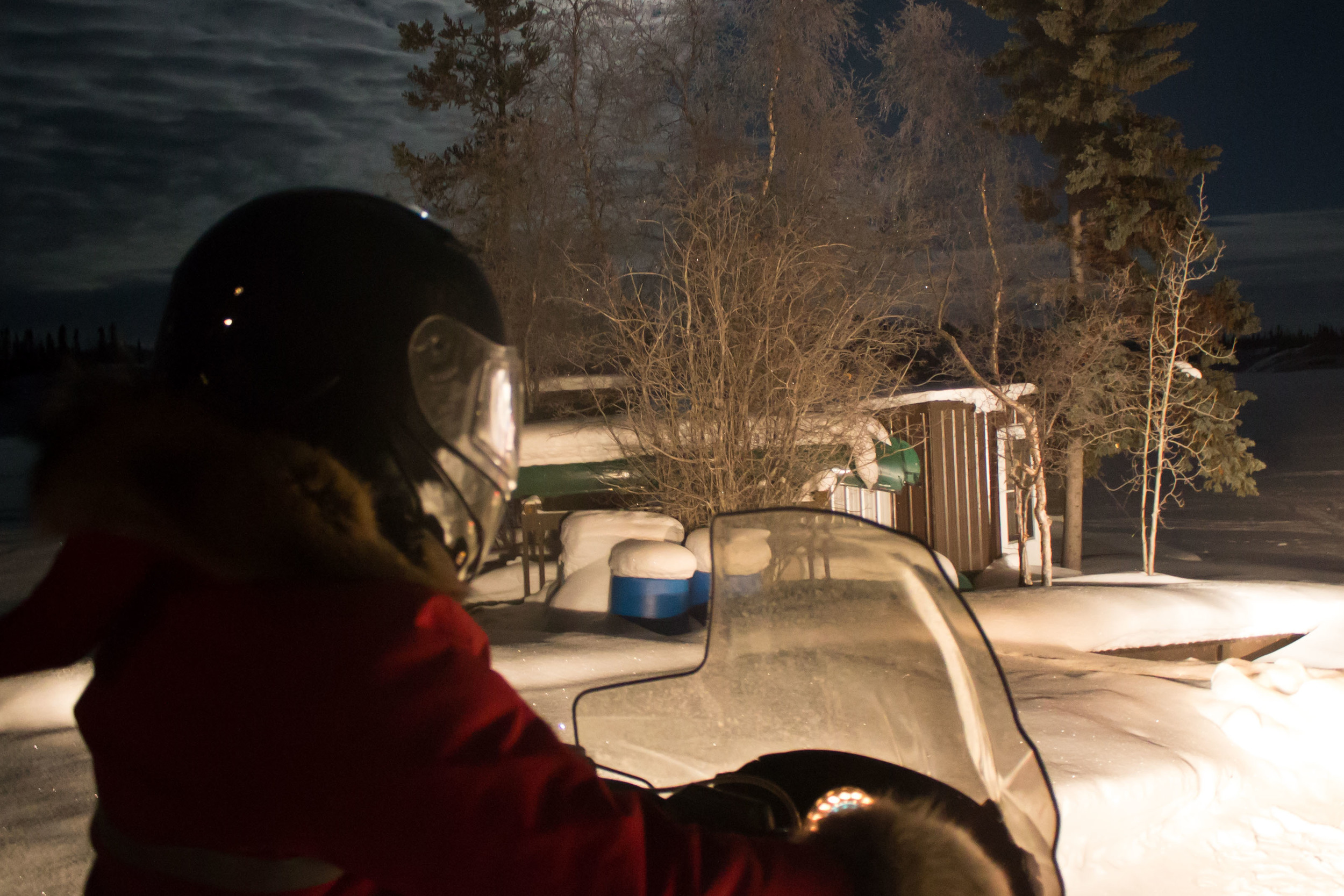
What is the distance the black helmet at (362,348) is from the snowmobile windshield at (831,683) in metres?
0.64

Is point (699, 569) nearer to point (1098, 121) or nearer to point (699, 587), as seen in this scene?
point (699, 587)

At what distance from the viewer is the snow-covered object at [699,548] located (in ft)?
26.0

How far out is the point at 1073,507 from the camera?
15.0 m

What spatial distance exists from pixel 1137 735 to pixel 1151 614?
3501 millimetres

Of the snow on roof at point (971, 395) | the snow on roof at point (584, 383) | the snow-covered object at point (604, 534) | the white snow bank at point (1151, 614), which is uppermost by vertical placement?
the snow on roof at point (584, 383)

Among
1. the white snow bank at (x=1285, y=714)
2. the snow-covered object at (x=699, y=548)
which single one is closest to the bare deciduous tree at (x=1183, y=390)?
the snow-covered object at (x=699, y=548)

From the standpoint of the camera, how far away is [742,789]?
1.15 m

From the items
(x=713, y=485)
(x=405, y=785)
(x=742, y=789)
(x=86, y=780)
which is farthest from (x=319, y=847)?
(x=713, y=485)

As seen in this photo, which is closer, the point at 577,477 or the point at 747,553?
the point at 747,553

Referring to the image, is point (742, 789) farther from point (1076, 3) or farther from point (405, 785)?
point (1076, 3)

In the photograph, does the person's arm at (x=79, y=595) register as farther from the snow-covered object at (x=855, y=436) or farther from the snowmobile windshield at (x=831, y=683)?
the snow-covered object at (x=855, y=436)

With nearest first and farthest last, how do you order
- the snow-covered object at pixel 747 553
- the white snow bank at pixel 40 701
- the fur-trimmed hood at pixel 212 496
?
the fur-trimmed hood at pixel 212 496
the snow-covered object at pixel 747 553
the white snow bank at pixel 40 701

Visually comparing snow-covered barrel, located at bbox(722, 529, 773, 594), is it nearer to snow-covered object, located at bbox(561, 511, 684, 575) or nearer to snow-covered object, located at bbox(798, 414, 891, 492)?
snow-covered object, located at bbox(561, 511, 684, 575)

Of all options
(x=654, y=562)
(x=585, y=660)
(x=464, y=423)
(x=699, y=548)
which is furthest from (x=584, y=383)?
(x=464, y=423)
